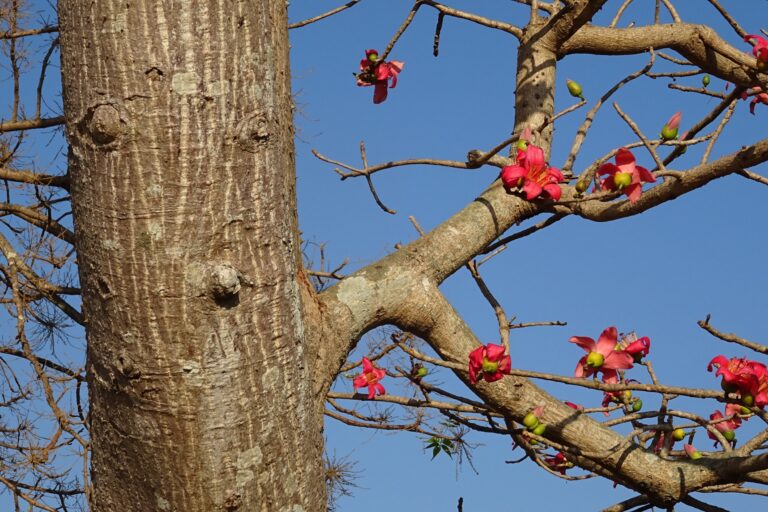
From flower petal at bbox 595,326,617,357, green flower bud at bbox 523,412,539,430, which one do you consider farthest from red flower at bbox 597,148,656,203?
green flower bud at bbox 523,412,539,430

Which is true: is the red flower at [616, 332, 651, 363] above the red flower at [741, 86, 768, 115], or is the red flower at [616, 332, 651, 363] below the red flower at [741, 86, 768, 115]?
below

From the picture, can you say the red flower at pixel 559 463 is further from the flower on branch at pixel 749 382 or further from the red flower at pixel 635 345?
the flower on branch at pixel 749 382

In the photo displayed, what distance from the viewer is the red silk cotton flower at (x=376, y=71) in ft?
9.04

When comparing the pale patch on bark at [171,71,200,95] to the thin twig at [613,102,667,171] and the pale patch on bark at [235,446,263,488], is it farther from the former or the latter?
the thin twig at [613,102,667,171]

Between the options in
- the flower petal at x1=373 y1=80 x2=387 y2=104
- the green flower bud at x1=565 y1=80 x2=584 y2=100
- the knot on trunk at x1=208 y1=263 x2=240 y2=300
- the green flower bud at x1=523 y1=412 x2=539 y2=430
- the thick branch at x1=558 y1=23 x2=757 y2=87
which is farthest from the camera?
the thick branch at x1=558 y1=23 x2=757 y2=87

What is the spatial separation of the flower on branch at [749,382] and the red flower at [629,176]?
0.50 meters

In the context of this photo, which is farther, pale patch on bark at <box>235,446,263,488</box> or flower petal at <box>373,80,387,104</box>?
flower petal at <box>373,80,387,104</box>

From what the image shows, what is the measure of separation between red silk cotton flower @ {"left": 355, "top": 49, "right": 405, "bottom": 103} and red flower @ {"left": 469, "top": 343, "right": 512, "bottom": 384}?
112cm

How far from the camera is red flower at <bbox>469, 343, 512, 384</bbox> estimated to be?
6.73ft

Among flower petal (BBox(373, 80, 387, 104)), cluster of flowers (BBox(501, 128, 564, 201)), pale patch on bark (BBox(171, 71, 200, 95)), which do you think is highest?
flower petal (BBox(373, 80, 387, 104))

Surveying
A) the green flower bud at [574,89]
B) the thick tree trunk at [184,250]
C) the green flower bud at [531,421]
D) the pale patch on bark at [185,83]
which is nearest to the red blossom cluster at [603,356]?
the green flower bud at [531,421]

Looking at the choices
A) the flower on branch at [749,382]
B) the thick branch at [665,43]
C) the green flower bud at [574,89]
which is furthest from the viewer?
the thick branch at [665,43]

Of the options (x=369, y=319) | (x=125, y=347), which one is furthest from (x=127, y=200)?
(x=369, y=319)

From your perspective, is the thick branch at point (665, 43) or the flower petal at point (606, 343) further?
the thick branch at point (665, 43)
